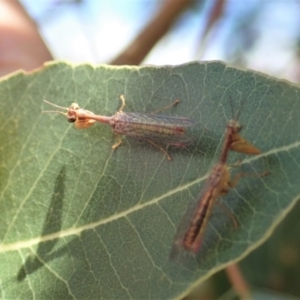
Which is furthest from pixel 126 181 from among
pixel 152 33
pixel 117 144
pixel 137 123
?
pixel 152 33

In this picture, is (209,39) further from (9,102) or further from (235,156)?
(235,156)

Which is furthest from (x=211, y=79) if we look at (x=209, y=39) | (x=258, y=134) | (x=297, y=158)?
(x=209, y=39)

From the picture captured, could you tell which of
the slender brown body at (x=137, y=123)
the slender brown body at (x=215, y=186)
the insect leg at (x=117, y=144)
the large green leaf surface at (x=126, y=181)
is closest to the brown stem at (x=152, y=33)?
the large green leaf surface at (x=126, y=181)

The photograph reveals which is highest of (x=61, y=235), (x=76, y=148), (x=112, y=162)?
(x=76, y=148)

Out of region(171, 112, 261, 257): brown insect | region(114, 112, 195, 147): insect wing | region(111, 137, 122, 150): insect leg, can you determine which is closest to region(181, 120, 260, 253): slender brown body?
region(171, 112, 261, 257): brown insect

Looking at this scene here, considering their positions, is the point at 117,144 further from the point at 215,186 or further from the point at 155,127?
the point at 215,186

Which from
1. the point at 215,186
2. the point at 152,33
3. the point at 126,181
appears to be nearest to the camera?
the point at 215,186
